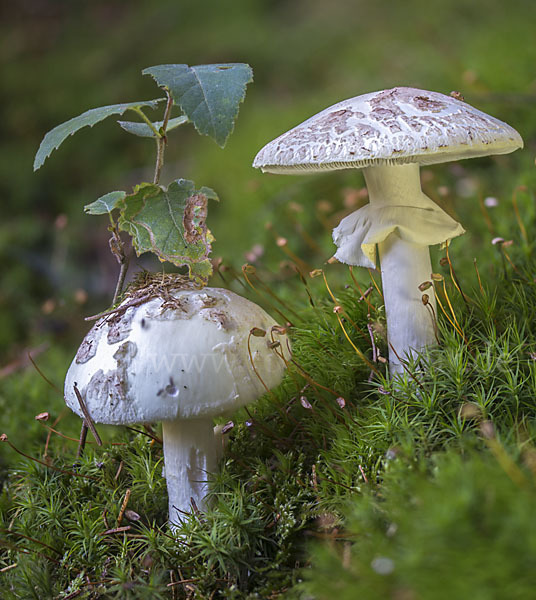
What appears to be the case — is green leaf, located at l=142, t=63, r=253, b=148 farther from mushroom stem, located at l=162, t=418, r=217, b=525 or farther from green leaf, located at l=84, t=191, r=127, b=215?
mushroom stem, located at l=162, t=418, r=217, b=525

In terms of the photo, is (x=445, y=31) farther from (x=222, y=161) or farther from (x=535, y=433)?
(x=535, y=433)

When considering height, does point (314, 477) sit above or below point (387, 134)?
below

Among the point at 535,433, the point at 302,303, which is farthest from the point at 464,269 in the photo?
the point at 535,433

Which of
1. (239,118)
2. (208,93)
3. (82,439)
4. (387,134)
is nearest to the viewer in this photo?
(387,134)

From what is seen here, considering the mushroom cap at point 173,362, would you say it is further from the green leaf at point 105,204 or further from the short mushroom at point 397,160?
the short mushroom at point 397,160

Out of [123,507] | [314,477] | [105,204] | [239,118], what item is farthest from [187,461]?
[239,118]

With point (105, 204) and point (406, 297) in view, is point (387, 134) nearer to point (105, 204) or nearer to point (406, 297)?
point (406, 297)

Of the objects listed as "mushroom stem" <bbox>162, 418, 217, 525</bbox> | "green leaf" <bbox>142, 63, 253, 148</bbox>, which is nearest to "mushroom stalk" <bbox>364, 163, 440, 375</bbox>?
"green leaf" <bbox>142, 63, 253, 148</bbox>
